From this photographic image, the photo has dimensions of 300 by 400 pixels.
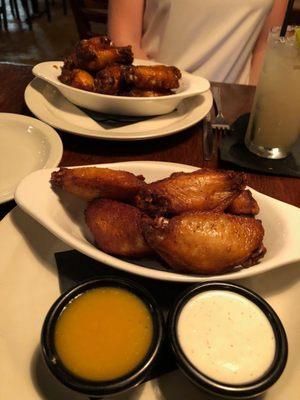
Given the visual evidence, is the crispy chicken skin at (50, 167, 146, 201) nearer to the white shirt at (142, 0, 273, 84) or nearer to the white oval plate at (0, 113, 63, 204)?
the white oval plate at (0, 113, 63, 204)

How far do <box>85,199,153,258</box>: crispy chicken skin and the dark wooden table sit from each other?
322 millimetres

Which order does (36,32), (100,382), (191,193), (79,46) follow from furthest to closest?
1. (36,32)
2. (79,46)
3. (191,193)
4. (100,382)

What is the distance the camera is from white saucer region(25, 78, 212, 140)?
4.20 feet

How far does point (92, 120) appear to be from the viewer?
1.39m

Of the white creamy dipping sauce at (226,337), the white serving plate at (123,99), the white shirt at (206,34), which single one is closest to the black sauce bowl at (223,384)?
the white creamy dipping sauce at (226,337)

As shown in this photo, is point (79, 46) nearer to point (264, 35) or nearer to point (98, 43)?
point (98, 43)

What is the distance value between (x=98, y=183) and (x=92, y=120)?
59 centimetres

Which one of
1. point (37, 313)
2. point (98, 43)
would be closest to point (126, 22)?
point (98, 43)

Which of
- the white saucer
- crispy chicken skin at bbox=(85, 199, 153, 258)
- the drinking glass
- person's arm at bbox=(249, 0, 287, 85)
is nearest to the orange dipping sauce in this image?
crispy chicken skin at bbox=(85, 199, 153, 258)

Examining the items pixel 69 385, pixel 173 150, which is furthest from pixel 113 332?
pixel 173 150

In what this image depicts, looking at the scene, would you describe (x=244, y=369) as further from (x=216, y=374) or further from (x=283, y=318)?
(x=283, y=318)

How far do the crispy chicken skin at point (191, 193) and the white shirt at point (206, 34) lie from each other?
4.83ft

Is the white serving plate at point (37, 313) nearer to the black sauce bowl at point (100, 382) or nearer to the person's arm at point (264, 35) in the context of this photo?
the black sauce bowl at point (100, 382)

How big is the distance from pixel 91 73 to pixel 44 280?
0.92 m
